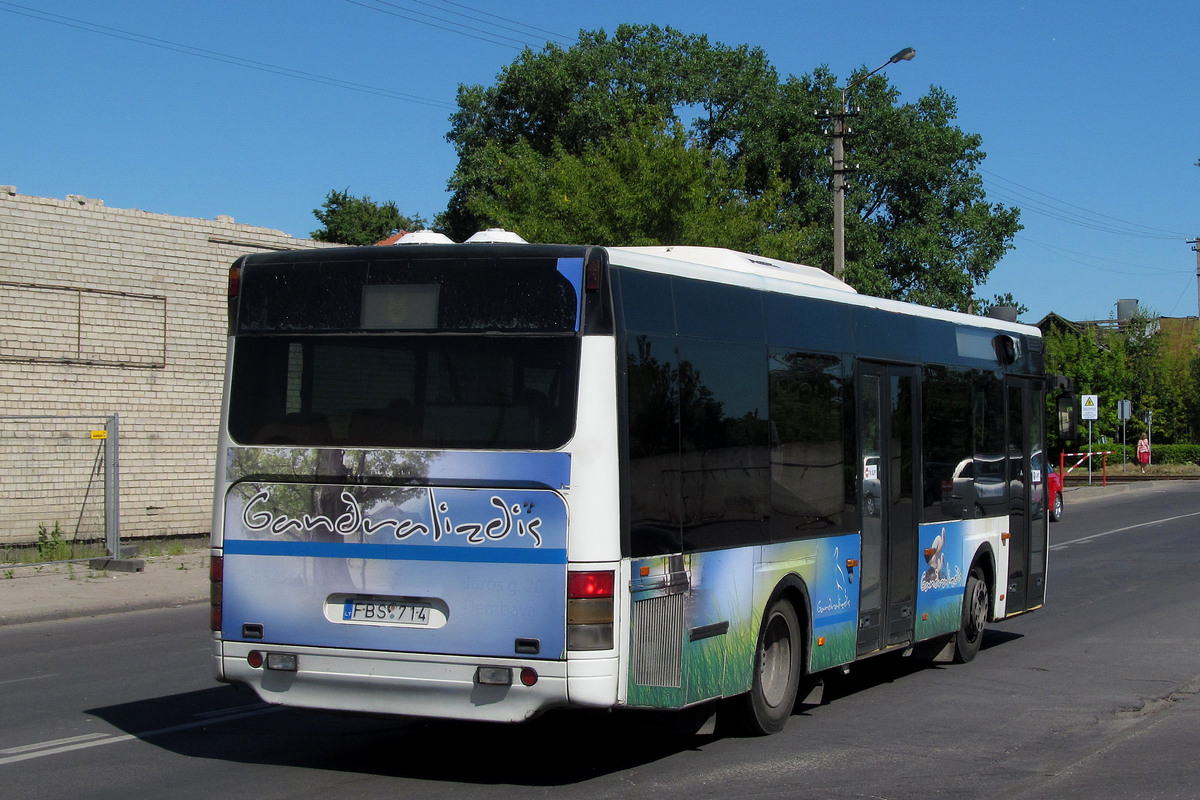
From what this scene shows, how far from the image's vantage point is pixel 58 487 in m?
19.9

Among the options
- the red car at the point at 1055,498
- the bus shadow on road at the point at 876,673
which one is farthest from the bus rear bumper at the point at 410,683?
the red car at the point at 1055,498

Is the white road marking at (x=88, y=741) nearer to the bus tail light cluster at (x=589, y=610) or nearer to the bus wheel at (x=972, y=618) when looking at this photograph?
the bus tail light cluster at (x=589, y=610)

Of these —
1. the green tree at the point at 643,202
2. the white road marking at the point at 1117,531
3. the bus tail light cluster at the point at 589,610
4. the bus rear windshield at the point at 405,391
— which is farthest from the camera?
the green tree at the point at 643,202

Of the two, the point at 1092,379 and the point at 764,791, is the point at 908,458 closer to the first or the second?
the point at 764,791

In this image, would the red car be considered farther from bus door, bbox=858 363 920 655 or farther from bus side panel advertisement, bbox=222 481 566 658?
bus side panel advertisement, bbox=222 481 566 658

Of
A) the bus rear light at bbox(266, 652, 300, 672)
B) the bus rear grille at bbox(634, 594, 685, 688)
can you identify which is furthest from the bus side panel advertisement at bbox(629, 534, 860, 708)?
the bus rear light at bbox(266, 652, 300, 672)

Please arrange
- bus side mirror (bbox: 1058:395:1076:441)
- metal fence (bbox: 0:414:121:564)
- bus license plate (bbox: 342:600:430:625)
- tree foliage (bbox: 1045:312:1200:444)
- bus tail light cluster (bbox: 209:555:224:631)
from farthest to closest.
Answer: tree foliage (bbox: 1045:312:1200:444) → metal fence (bbox: 0:414:121:564) → bus side mirror (bbox: 1058:395:1076:441) → bus tail light cluster (bbox: 209:555:224:631) → bus license plate (bbox: 342:600:430:625)

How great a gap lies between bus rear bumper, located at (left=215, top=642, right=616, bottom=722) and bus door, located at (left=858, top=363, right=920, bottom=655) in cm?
364

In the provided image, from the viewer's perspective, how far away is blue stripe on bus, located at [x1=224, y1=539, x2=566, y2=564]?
265 inches

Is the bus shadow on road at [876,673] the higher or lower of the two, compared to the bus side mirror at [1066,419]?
lower

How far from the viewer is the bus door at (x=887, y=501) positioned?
977cm

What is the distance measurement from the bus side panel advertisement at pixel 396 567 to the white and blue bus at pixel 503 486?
0.04ft

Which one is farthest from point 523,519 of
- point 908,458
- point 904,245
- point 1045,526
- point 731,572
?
point 904,245

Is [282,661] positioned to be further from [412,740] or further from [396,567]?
[412,740]
